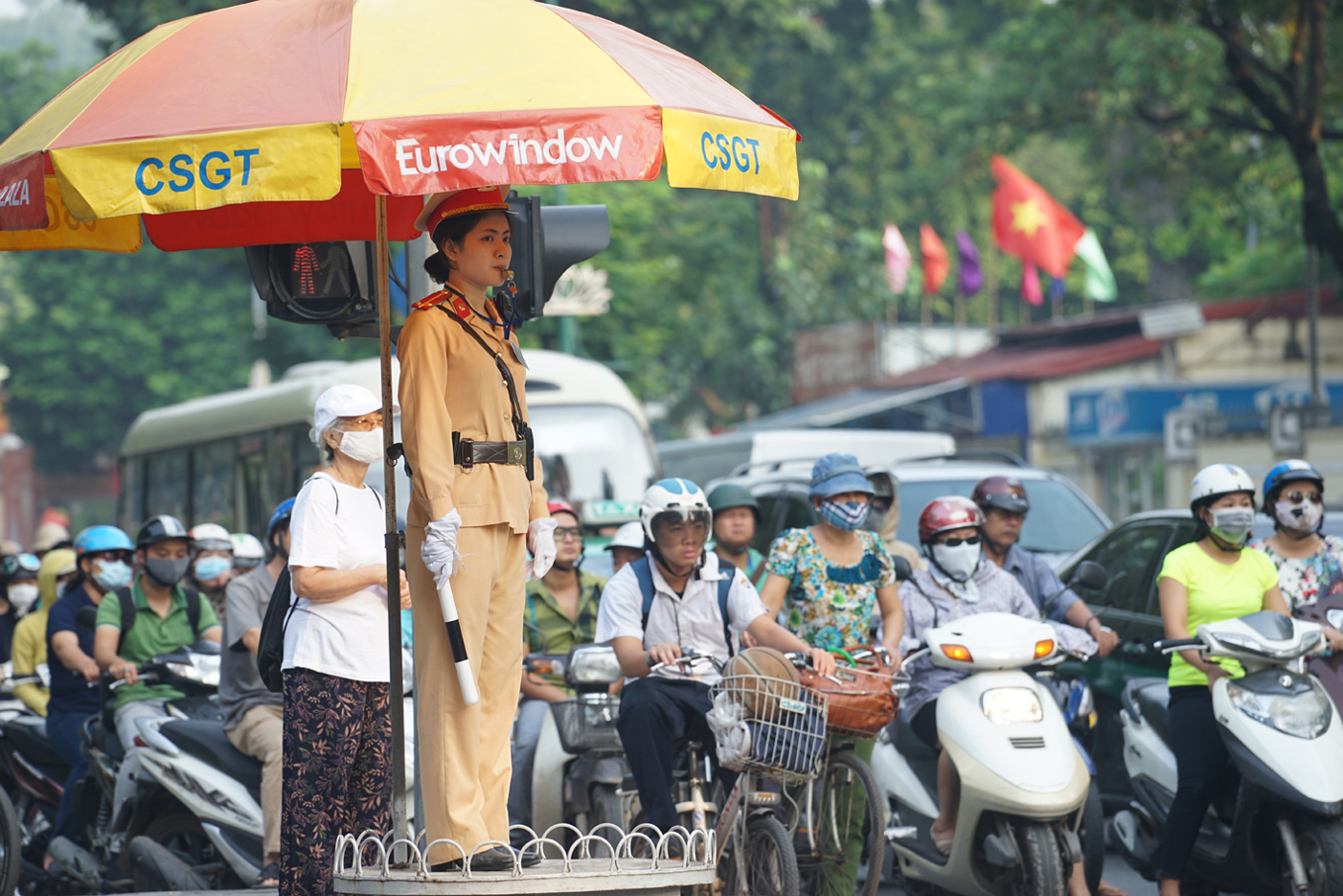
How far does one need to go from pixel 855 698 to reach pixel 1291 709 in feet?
5.57

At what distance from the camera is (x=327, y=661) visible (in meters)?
5.29

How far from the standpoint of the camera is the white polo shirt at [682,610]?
260 inches

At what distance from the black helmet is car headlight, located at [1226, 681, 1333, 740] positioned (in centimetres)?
526

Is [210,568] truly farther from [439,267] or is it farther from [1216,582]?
[1216,582]

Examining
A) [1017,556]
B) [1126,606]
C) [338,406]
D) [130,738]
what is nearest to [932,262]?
[1126,606]

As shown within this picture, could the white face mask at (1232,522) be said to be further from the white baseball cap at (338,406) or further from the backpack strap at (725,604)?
the white baseball cap at (338,406)

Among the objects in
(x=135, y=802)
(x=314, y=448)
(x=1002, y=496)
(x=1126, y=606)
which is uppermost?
(x=314, y=448)

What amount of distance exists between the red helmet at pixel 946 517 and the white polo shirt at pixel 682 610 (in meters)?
Answer: 1.11

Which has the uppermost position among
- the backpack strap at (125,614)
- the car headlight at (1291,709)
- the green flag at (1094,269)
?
the green flag at (1094,269)

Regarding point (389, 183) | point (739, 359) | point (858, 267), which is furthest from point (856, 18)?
point (389, 183)

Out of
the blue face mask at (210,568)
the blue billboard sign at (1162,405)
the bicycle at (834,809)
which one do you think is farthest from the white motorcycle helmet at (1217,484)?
the blue billboard sign at (1162,405)

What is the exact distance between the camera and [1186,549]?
Result: 7.05 metres

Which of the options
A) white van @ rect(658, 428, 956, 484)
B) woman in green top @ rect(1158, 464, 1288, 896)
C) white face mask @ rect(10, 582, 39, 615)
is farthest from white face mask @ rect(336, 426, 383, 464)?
white van @ rect(658, 428, 956, 484)

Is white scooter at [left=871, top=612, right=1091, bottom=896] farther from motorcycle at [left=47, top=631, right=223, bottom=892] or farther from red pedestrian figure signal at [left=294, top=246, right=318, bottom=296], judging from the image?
motorcycle at [left=47, top=631, right=223, bottom=892]
